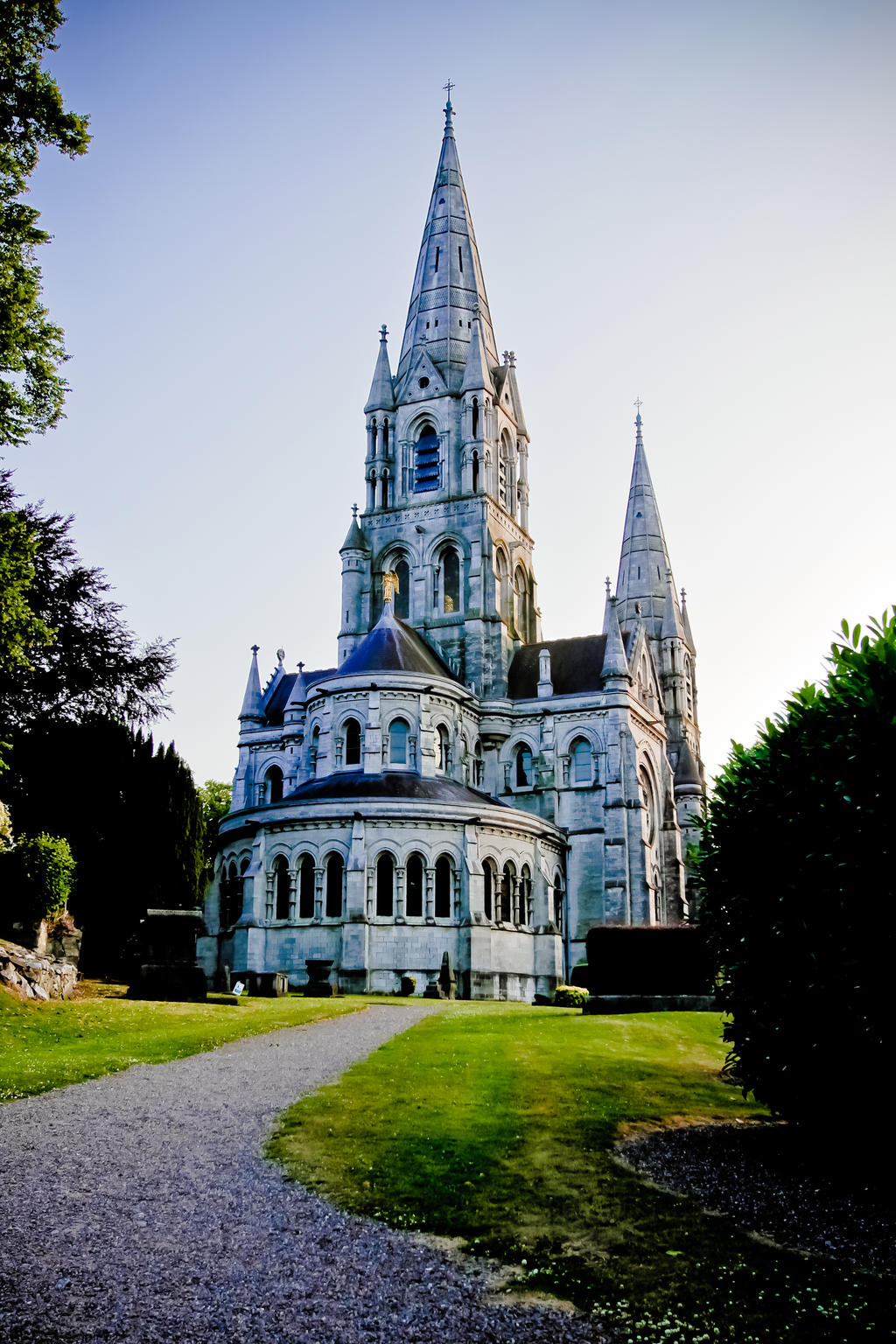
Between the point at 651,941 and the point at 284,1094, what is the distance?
13.9 meters

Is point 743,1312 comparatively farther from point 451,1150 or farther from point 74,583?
point 74,583

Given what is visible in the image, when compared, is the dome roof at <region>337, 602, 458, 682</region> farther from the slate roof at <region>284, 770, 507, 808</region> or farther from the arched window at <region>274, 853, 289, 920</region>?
the arched window at <region>274, 853, 289, 920</region>

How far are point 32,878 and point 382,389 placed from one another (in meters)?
44.4

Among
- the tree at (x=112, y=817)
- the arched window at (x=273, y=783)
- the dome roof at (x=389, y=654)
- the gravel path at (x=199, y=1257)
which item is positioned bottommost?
the gravel path at (x=199, y=1257)

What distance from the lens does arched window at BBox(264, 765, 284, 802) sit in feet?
184

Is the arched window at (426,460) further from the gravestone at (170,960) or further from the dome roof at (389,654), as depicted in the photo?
the gravestone at (170,960)

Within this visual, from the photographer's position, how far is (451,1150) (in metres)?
10.4

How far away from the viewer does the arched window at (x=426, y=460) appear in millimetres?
58656

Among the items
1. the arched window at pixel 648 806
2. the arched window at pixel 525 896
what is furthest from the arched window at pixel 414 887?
the arched window at pixel 648 806

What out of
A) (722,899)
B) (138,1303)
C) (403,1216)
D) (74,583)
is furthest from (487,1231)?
(74,583)

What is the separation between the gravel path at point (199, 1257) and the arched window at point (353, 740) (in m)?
34.1

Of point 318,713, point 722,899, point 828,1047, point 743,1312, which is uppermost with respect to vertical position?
point 318,713

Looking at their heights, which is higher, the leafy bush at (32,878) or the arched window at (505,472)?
the arched window at (505,472)

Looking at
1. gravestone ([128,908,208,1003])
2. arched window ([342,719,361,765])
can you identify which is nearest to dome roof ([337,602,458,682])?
arched window ([342,719,361,765])
